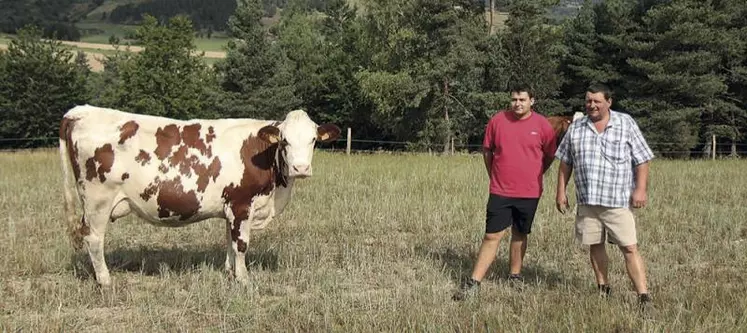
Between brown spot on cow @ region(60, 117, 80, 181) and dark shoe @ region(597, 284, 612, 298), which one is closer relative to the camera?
dark shoe @ region(597, 284, 612, 298)

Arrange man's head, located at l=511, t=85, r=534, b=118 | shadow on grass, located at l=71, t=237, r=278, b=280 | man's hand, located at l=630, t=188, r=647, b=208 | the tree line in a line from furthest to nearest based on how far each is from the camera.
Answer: the tree line
shadow on grass, located at l=71, t=237, r=278, b=280
man's head, located at l=511, t=85, r=534, b=118
man's hand, located at l=630, t=188, r=647, b=208

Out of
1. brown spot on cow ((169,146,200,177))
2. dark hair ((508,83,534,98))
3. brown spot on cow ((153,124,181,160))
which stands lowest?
brown spot on cow ((169,146,200,177))

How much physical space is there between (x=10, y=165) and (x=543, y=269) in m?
→ 17.8

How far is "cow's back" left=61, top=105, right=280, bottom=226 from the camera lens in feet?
19.5

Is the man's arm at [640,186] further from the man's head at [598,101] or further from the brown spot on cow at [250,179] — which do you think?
the brown spot on cow at [250,179]

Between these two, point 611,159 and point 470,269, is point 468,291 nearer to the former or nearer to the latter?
point 470,269

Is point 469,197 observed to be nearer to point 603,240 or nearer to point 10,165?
point 603,240

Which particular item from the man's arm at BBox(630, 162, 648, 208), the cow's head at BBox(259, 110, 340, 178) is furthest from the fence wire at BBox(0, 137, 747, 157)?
the man's arm at BBox(630, 162, 648, 208)

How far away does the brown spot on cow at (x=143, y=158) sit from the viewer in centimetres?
594

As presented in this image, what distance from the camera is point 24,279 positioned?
6301mm

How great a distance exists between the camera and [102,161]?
5.92 metres

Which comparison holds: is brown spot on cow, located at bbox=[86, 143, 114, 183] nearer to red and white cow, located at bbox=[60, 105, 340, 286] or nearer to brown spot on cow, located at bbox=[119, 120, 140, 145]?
red and white cow, located at bbox=[60, 105, 340, 286]

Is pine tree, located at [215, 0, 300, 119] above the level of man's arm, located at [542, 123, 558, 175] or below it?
above

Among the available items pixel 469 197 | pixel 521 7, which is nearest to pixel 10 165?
pixel 469 197
